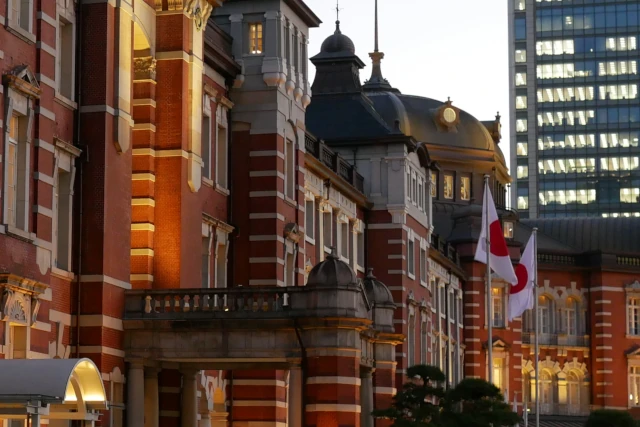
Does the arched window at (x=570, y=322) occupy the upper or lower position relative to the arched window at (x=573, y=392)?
upper

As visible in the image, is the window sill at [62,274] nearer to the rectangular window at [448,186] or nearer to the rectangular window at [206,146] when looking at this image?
the rectangular window at [206,146]

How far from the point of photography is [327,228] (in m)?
58.2

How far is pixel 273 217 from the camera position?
4631 centimetres

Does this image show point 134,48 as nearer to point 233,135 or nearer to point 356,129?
point 233,135

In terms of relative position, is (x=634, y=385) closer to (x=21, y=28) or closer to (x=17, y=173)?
(x=17, y=173)

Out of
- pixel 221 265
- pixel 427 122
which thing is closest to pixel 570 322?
pixel 427 122

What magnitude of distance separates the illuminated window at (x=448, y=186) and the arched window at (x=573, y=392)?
11908 millimetres

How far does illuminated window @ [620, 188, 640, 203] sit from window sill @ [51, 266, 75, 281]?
4712 inches

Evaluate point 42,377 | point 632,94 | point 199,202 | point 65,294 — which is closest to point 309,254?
point 199,202

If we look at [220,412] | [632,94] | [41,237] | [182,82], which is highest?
[632,94]

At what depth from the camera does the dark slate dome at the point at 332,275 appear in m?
36.8

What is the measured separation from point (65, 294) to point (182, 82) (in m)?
6.08

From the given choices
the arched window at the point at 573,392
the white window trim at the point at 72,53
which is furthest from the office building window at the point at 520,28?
the white window trim at the point at 72,53

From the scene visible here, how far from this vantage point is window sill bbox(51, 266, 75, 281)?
34.5 m
